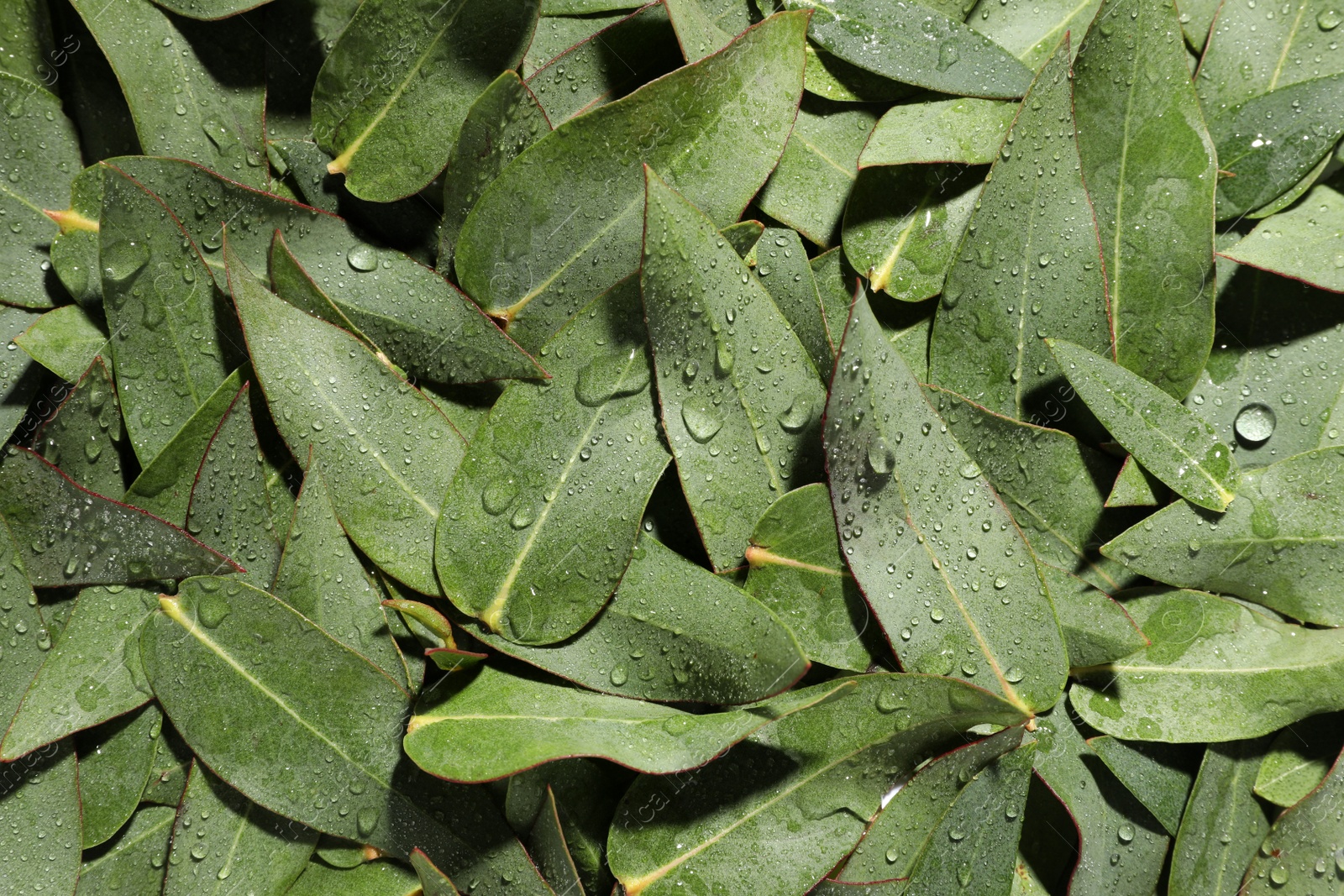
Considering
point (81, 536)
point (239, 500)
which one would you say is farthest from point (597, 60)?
point (81, 536)

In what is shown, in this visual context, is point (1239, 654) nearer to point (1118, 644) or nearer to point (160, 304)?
point (1118, 644)

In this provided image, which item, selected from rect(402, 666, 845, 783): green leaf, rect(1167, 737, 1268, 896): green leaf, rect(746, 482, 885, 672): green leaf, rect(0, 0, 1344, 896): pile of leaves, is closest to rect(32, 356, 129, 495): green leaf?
rect(0, 0, 1344, 896): pile of leaves

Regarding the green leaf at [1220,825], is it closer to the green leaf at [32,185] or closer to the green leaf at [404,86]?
the green leaf at [404,86]

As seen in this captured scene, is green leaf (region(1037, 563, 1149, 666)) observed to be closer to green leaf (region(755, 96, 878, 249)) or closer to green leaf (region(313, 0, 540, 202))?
green leaf (region(755, 96, 878, 249))

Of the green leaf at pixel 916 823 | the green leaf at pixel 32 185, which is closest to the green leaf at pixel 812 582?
the green leaf at pixel 916 823

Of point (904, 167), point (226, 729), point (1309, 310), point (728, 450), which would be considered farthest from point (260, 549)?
point (1309, 310)
